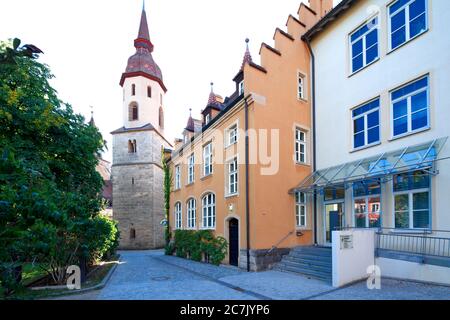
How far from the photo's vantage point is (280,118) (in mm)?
15859

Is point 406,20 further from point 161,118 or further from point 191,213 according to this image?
point 161,118

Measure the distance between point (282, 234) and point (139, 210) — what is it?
26331 mm

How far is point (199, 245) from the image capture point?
64.3 ft

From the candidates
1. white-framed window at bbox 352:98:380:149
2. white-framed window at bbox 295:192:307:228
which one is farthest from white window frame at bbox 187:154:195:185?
white-framed window at bbox 352:98:380:149

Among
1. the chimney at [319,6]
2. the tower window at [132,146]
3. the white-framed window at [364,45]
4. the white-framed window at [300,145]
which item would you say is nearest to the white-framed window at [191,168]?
the white-framed window at [300,145]

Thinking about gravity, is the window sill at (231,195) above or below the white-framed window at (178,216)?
above

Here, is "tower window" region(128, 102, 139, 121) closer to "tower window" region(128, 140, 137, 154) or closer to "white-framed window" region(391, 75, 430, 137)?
"tower window" region(128, 140, 137, 154)

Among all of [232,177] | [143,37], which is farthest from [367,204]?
[143,37]

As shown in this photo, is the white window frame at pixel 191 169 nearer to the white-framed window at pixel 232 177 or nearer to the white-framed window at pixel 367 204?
the white-framed window at pixel 232 177

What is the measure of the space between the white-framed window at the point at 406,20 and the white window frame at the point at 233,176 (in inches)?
328

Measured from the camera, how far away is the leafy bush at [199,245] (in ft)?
55.4

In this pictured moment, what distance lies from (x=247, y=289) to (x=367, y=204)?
20.2ft

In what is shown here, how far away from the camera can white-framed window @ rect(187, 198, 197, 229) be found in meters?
22.0
